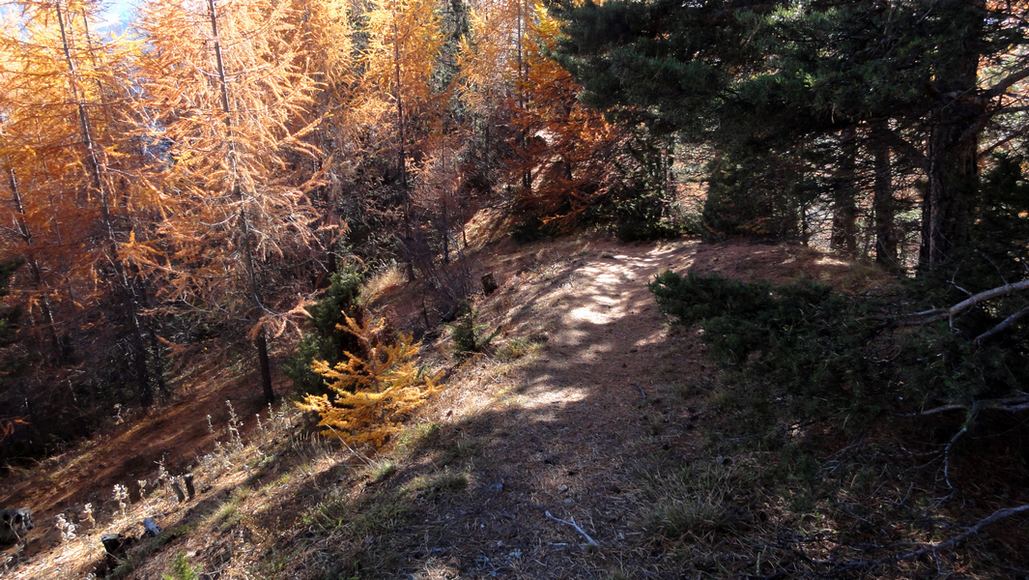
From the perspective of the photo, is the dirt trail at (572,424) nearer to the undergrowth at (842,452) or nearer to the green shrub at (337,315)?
the undergrowth at (842,452)

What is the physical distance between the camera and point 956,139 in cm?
455

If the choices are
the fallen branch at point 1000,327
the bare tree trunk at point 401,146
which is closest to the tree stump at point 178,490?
the bare tree trunk at point 401,146

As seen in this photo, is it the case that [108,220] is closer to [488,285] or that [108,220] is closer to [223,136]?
[223,136]

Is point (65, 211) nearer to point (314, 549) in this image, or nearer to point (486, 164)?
point (486, 164)

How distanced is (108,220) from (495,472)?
471 inches

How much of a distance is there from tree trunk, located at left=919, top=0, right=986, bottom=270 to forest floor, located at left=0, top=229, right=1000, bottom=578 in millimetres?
1972

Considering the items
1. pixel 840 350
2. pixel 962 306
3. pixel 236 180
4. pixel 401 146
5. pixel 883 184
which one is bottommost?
pixel 840 350

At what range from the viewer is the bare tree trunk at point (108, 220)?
10945 millimetres

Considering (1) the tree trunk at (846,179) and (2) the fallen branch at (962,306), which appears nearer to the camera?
(2) the fallen branch at (962,306)

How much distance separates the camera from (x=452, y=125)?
22.2 meters

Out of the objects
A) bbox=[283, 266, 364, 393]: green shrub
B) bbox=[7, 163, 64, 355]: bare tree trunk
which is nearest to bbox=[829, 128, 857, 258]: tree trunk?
bbox=[283, 266, 364, 393]: green shrub

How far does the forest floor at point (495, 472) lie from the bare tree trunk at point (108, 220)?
3.16 meters

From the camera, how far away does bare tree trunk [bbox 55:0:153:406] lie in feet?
35.9

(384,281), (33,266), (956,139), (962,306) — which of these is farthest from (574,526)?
(33,266)
